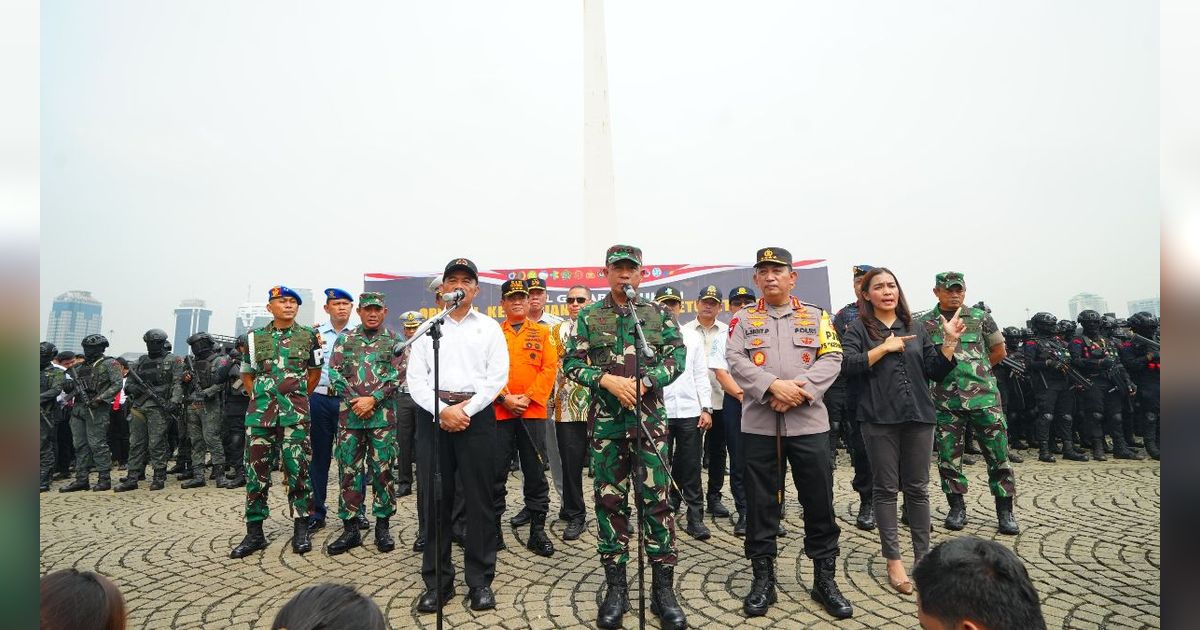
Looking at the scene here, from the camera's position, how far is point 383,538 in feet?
16.9

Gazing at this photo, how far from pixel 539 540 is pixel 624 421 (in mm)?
2062

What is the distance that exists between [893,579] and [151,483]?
10546 millimetres

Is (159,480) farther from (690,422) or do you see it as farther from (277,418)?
(690,422)

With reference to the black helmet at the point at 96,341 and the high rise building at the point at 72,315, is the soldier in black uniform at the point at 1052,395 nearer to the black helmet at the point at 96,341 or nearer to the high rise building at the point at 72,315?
the high rise building at the point at 72,315

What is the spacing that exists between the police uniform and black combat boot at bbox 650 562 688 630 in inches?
18.7

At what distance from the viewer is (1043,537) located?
489 centimetres

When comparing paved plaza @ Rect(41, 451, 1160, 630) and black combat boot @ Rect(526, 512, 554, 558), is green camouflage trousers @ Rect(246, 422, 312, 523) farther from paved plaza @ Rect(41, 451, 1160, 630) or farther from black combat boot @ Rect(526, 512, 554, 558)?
black combat boot @ Rect(526, 512, 554, 558)

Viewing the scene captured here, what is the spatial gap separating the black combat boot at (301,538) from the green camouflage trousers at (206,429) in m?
4.69

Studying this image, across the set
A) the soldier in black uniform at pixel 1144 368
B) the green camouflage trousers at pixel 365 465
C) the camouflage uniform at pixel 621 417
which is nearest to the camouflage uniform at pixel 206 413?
the green camouflage trousers at pixel 365 465

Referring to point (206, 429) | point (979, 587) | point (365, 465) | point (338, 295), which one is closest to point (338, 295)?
point (338, 295)

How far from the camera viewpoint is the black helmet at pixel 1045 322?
975cm
